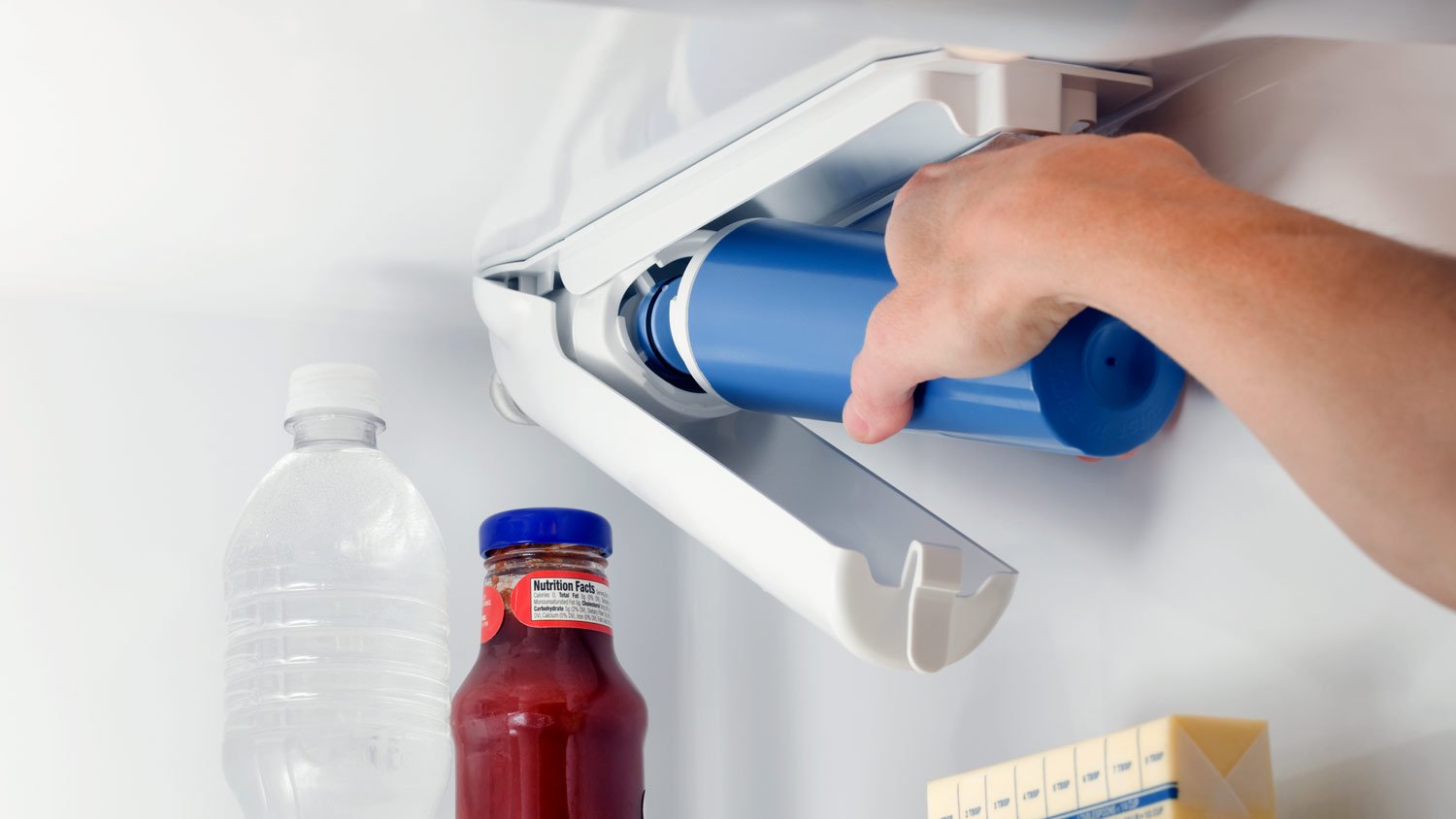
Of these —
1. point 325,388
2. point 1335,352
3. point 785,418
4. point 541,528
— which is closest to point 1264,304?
point 1335,352

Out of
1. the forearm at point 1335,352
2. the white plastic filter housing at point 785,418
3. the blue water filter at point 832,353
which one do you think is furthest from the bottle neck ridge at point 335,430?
the forearm at point 1335,352

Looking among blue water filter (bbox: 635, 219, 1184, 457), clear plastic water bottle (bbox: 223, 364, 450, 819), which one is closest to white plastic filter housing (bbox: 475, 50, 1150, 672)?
blue water filter (bbox: 635, 219, 1184, 457)

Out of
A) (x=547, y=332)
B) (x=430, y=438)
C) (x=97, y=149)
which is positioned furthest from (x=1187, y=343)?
(x=430, y=438)

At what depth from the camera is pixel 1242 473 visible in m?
0.71

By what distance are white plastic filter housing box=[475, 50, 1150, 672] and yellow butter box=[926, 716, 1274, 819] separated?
0.11 m

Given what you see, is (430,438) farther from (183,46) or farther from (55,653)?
(183,46)

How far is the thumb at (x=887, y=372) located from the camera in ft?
2.24

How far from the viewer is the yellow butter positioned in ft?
1.96

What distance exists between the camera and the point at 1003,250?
0.60m

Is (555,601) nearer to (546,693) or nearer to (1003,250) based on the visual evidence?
(546,693)

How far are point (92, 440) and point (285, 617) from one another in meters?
0.22

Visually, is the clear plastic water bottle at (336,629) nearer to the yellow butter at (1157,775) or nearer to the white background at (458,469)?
the white background at (458,469)

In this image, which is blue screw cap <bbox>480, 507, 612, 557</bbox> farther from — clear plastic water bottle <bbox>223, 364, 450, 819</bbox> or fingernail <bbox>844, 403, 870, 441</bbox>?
fingernail <bbox>844, 403, 870, 441</bbox>

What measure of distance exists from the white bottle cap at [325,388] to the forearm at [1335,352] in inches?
26.6
